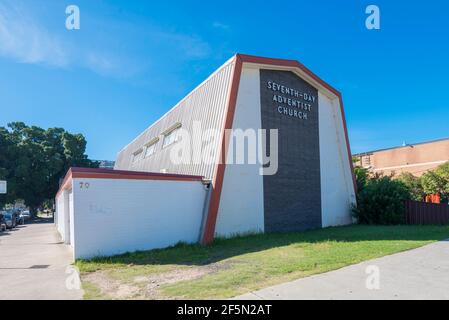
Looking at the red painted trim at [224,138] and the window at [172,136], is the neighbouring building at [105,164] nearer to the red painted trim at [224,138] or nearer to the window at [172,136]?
the window at [172,136]

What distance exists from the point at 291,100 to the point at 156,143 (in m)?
10.9

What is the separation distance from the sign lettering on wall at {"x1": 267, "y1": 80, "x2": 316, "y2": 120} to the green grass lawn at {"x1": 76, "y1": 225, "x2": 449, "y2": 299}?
7.13m

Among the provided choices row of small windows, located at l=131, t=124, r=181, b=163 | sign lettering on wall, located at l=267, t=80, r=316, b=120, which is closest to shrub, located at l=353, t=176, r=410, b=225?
sign lettering on wall, located at l=267, t=80, r=316, b=120

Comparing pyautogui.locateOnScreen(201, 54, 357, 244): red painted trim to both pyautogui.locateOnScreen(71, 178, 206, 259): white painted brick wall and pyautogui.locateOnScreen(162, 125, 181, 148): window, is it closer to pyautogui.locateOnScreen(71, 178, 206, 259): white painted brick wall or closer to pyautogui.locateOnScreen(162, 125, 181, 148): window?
pyautogui.locateOnScreen(71, 178, 206, 259): white painted brick wall

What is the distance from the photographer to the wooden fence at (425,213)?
1909cm

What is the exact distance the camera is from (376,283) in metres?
6.17

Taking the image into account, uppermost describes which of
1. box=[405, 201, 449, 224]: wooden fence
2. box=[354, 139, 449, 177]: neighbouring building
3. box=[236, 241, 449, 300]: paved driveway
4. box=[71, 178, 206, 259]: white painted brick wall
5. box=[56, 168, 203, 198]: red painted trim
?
box=[354, 139, 449, 177]: neighbouring building

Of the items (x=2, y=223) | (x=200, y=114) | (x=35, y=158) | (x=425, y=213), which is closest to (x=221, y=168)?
(x=200, y=114)

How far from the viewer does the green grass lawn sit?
6270mm

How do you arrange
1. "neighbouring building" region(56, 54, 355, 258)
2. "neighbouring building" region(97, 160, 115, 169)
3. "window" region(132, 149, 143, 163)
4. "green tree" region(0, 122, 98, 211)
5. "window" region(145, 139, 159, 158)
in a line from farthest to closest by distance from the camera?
1. "neighbouring building" region(97, 160, 115, 169)
2. "green tree" region(0, 122, 98, 211)
3. "window" region(132, 149, 143, 163)
4. "window" region(145, 139, 159, 158)
5. "neighbouring building" region(56, 54, 355, 258)

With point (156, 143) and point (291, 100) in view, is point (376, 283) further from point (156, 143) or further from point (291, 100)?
point (156, 143)

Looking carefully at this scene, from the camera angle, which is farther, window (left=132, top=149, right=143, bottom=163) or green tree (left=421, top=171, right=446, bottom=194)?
green tree (left=421, top=171, right=446, bottom=194)

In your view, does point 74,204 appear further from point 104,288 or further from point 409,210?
point 409,210
